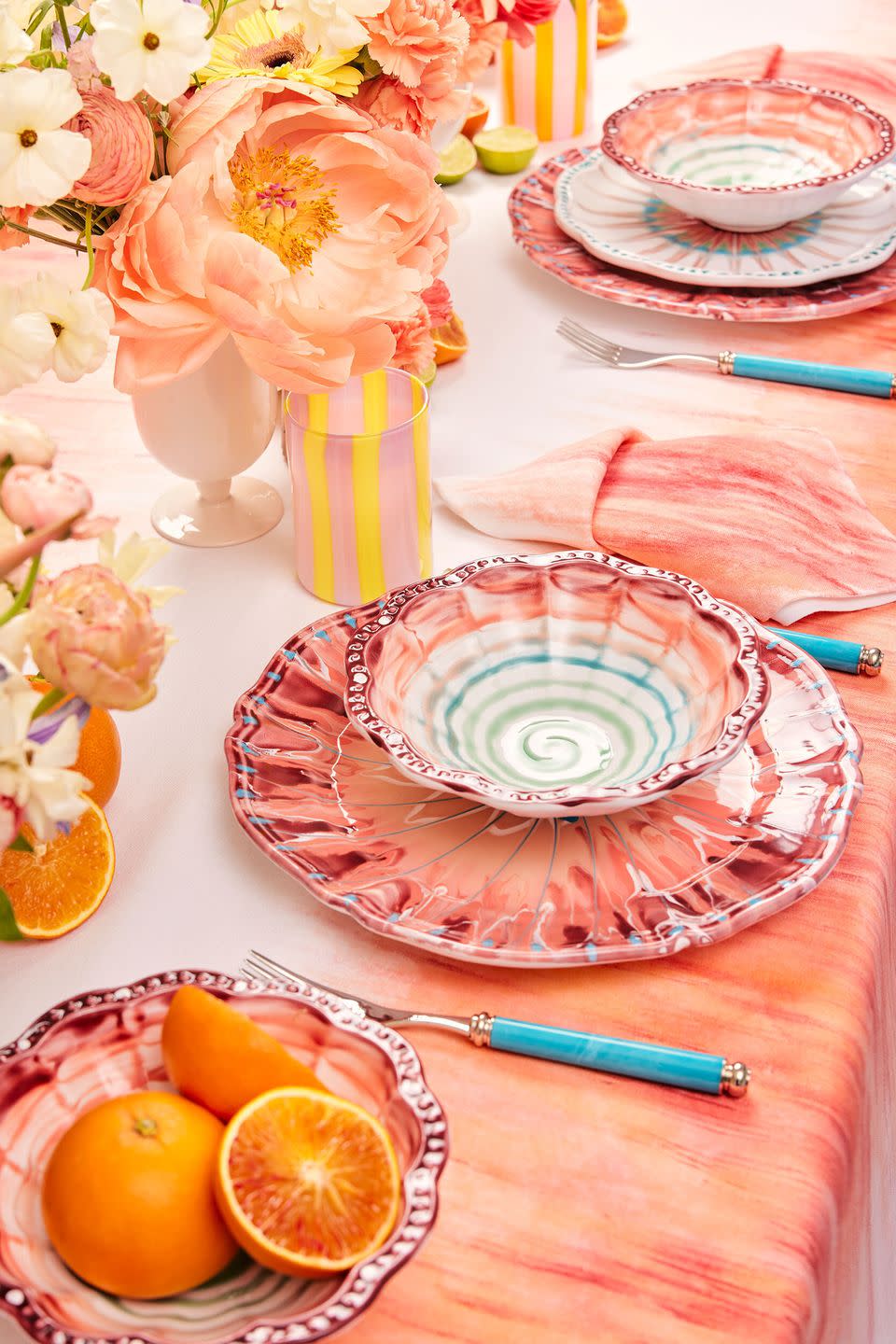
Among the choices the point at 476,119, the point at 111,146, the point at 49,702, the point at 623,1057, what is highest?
the point at 111,146

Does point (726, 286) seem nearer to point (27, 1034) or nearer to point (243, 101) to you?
point (243, 101)

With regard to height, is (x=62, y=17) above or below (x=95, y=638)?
above

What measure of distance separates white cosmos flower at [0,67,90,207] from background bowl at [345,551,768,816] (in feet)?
0.95

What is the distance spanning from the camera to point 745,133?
145 cm

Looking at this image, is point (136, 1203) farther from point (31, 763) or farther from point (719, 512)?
point (719, 512)

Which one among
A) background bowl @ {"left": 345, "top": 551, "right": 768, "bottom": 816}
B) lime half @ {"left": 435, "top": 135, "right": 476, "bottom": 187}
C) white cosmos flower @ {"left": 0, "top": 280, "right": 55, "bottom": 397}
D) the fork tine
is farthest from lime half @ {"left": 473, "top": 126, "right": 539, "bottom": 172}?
white cosmos flower @ {"left": 0, "top": 280, "right": 55, "bottom": 397}

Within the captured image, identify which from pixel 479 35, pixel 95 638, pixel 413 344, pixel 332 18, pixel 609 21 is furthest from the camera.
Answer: pixel 609 21

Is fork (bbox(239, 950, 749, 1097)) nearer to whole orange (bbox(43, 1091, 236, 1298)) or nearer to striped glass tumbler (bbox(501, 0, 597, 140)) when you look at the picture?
whole orange (bbox(43, 1091, 236, 1298))

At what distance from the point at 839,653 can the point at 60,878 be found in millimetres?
492

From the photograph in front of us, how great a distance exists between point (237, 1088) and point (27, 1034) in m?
0.10

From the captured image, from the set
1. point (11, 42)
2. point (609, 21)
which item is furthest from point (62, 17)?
point (609, 21)

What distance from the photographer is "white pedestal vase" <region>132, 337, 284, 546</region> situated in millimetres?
920

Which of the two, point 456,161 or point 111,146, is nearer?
point 111,146

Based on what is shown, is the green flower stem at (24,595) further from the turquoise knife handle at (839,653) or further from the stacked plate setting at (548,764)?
the turquoise knife handle at (839,653)
